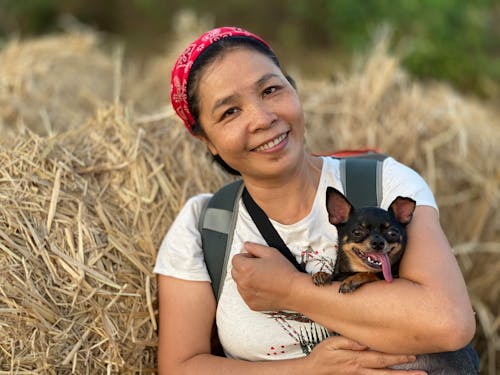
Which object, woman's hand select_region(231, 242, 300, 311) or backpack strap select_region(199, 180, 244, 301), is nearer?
woman's hand select_region(231, 242, 300, 311)

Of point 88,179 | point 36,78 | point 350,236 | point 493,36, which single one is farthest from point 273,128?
point 493,36

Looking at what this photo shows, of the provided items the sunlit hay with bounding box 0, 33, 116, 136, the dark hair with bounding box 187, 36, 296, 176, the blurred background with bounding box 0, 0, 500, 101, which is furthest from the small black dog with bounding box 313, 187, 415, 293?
the blurred background with bounding box 0, 0, 500, 101

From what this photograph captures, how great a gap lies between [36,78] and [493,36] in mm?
8146

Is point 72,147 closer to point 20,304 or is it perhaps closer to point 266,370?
point 20,304

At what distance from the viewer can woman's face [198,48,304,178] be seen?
270cm

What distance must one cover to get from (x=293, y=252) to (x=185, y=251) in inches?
18.0

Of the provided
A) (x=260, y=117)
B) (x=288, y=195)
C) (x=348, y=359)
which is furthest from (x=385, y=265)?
(x=260, y=117)

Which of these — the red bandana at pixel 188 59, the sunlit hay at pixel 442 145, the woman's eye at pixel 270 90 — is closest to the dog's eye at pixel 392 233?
the woman's eye at pixel 270 90

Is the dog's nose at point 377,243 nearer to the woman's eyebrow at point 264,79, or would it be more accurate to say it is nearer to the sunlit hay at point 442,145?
the woman's eyebrow at point 264,79

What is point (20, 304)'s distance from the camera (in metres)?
2.81

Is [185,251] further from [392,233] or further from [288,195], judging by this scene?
[392,233]

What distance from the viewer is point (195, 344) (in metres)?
2.87

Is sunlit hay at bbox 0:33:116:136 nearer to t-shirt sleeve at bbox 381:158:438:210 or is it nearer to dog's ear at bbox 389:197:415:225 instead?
t-shirt sleeve at bbox 381:158:438:210

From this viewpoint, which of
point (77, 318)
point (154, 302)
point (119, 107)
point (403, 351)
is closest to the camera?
point (403, 351)
